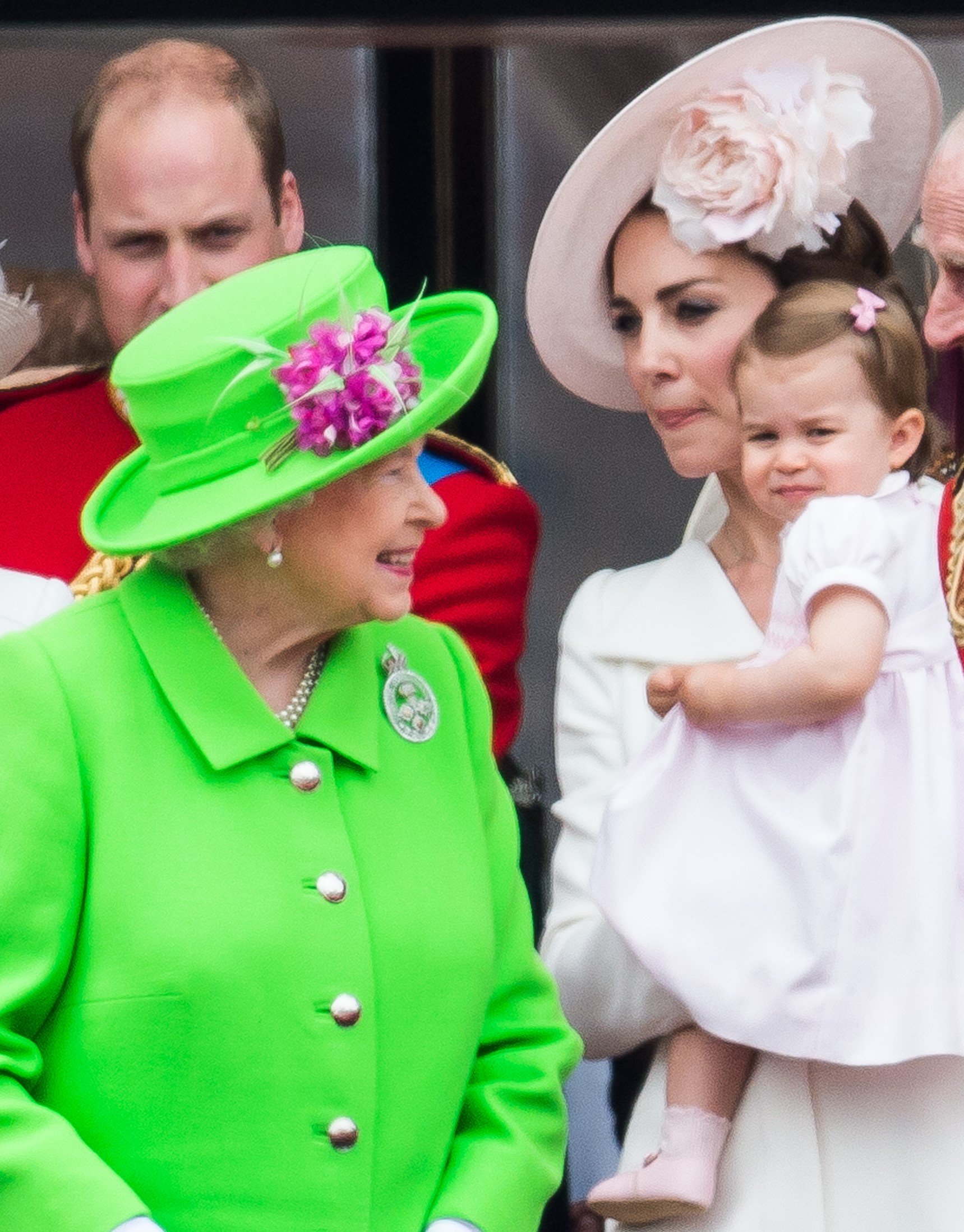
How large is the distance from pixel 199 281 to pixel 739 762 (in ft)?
3.49

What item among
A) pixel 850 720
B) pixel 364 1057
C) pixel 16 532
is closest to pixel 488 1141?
pixel 364 1057

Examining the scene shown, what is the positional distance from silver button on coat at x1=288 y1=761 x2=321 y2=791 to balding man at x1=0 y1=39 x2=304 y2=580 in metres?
0.80

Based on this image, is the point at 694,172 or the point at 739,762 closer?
the point at 739,762

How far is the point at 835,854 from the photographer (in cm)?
244

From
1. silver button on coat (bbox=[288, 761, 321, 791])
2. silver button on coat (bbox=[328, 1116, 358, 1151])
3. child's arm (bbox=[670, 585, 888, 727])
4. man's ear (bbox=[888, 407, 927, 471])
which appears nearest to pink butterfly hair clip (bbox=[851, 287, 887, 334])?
man's ear (bbox=[888, 407, 927, 471])

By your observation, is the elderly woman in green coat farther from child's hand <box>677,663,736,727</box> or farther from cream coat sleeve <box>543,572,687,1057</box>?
child's hand <box>677,663,736,727</box>

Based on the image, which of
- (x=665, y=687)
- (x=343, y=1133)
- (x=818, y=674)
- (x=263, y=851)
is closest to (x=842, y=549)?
(x=818, y=674)

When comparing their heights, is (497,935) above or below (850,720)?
below

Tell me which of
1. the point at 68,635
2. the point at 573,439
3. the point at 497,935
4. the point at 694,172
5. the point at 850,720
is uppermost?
the point at 694,172

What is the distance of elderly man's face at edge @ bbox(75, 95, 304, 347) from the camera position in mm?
3037

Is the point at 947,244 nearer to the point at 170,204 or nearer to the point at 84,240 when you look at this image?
the point at 170,204

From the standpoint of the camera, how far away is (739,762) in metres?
2.51

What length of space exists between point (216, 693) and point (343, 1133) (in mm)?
471

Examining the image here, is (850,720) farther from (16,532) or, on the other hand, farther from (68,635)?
(16,532)
